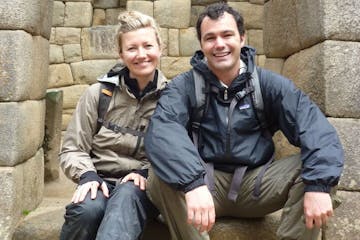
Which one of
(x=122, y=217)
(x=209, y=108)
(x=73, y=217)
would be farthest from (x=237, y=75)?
(x=73, y=217)

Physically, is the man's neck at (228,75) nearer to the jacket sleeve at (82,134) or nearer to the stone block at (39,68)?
the jacket sleeve at (82,134)

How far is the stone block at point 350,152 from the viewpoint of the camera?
3035mm

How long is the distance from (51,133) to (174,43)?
421 cm

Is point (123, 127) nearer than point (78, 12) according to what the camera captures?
Yes

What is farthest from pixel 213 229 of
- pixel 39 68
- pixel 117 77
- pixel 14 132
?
pixel 39 68

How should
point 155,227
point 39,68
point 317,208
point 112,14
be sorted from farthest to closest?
point 112,14, point 39,68, point 155,227, point 317,208

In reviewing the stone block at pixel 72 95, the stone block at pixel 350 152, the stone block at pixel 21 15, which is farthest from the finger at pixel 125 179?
the stone block at pixel 72 95

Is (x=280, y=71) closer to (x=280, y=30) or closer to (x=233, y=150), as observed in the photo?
(x=280, y=30)

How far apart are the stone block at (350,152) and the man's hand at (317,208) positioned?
843 mm

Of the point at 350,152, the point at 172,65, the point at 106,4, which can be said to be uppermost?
the point at 106,4

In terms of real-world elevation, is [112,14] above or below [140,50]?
above

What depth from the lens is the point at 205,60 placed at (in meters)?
2.86

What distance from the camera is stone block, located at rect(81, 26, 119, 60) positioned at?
321 inches

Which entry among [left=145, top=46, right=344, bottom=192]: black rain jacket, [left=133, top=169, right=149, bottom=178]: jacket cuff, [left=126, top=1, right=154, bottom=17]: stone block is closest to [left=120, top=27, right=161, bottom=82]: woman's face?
[left=145, top=46, right=344, bottom=192]: black rain jacket
